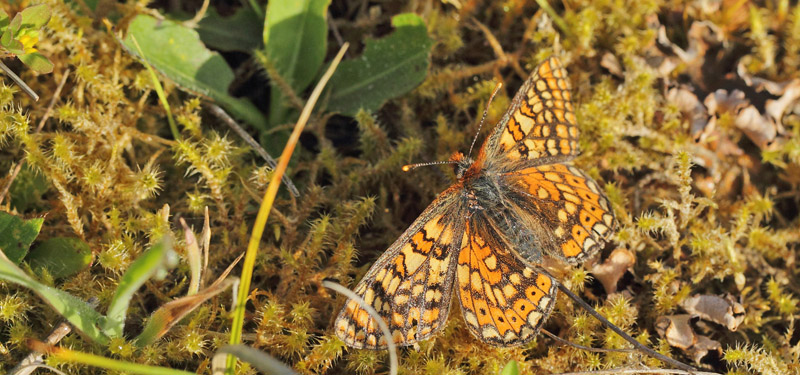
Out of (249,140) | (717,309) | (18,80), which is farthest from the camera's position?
(249,140)

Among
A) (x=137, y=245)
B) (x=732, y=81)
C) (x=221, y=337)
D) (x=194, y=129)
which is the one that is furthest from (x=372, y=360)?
(x=732, y=81)

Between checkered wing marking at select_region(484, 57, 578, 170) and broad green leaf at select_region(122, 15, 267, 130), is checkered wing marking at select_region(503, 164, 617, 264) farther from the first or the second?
broad green leaf at select_region(122, 15, 267, 130)

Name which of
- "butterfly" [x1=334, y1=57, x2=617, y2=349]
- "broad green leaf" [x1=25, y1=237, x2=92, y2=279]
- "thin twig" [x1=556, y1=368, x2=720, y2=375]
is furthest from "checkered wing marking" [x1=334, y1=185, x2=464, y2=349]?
"broad green leaf" [x1=25, y1=237, x2=92, y2=279]

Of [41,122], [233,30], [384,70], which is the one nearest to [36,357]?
[41,122]

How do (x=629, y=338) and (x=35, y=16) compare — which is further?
(x=35, y=16)

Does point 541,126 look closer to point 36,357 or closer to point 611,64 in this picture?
point 611,64

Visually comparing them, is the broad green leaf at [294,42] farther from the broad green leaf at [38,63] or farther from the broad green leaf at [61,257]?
the broad green leaf at [61,257]

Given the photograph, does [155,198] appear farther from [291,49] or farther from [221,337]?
[291,49]
